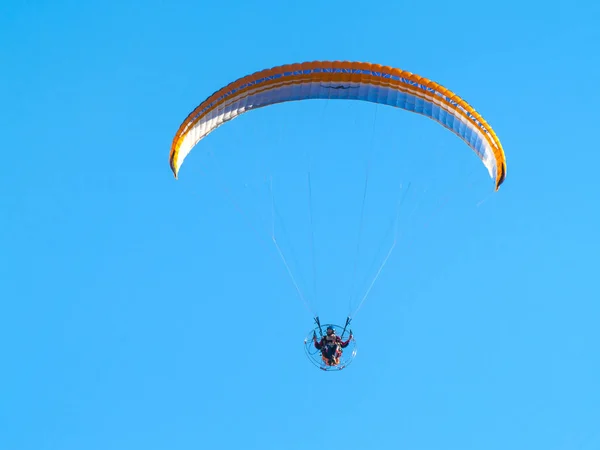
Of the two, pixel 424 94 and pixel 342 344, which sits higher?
pixel 424 94

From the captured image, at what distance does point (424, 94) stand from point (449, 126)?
4.43ft

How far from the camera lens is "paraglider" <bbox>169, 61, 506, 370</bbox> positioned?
Answer: 917 inches

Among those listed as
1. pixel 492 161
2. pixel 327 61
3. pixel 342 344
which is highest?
pixel 327 61

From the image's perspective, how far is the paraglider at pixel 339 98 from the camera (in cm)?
2328

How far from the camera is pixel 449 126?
24.6 meters

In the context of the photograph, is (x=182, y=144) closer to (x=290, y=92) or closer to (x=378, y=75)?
(x=290, y=92)

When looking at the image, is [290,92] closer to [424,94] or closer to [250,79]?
[250,79]

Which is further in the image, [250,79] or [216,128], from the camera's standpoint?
[216,128]

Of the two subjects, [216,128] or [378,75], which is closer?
[378,75]

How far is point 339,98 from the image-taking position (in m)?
24.1

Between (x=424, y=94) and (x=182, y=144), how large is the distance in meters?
6.50

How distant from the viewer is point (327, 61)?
914 inches

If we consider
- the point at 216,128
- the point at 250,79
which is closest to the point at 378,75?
the point at 250,79

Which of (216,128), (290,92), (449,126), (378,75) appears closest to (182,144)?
(216,128)
